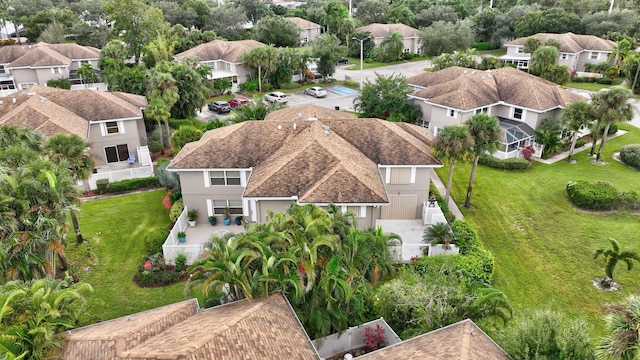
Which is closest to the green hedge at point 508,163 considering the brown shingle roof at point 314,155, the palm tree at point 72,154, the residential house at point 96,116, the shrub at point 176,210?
the brown shingle roof at point 314,155

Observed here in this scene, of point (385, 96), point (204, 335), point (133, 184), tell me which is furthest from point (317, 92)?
point (204, 335)

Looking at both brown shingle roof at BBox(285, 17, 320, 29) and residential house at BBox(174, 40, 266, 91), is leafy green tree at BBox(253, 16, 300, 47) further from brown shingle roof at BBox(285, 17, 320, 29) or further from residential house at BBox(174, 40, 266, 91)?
brown shingle roof at BBox(285, 17, 320, 29)

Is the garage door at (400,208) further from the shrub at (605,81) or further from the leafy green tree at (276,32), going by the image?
the leafy green tree at (276,32)

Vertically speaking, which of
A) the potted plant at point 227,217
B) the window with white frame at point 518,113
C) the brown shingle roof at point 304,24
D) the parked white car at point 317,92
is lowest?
the potted plant at point 227,217

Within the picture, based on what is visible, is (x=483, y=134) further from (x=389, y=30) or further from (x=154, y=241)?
(x=389, y=30)

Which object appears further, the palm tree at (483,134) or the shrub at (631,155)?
the shrub at (631,155)

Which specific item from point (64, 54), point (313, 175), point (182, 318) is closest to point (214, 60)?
point (64, 54)
